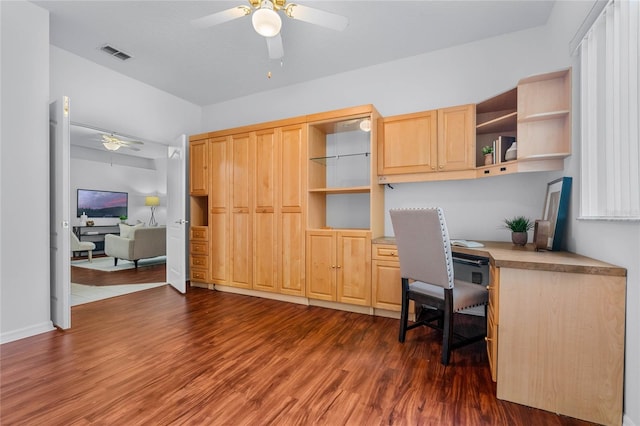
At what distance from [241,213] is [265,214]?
404 millimetres

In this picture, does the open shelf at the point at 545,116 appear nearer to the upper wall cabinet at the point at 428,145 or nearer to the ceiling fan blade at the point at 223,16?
the upper wall cabinet at the point at 428,145

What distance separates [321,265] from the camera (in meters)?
3.24

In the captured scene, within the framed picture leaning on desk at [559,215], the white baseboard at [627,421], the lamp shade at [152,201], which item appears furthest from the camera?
the lamp shade at [152,201]

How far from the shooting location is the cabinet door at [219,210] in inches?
154

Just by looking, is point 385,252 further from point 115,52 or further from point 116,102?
point 116,102

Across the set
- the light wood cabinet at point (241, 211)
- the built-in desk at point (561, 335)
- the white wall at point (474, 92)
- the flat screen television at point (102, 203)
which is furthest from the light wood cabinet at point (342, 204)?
the flat screen television at point (102, 203)

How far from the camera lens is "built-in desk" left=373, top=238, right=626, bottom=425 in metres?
1.43

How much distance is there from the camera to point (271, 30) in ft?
6.60

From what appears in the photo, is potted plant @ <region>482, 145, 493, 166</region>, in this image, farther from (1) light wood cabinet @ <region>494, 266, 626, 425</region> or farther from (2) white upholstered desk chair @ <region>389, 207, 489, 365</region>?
(1) light wood cabinet @ <region>494, 266, 626, 425</region>

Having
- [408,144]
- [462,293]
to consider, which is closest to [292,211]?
[408,144]

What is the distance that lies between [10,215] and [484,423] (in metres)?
3.75

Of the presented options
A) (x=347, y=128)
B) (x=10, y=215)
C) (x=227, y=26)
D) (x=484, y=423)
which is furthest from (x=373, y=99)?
(x=10, y=215)

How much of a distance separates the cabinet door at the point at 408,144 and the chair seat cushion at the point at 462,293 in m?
1.24

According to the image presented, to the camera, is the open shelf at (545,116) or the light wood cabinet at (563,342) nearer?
the light wood cabinet at (563,342)
